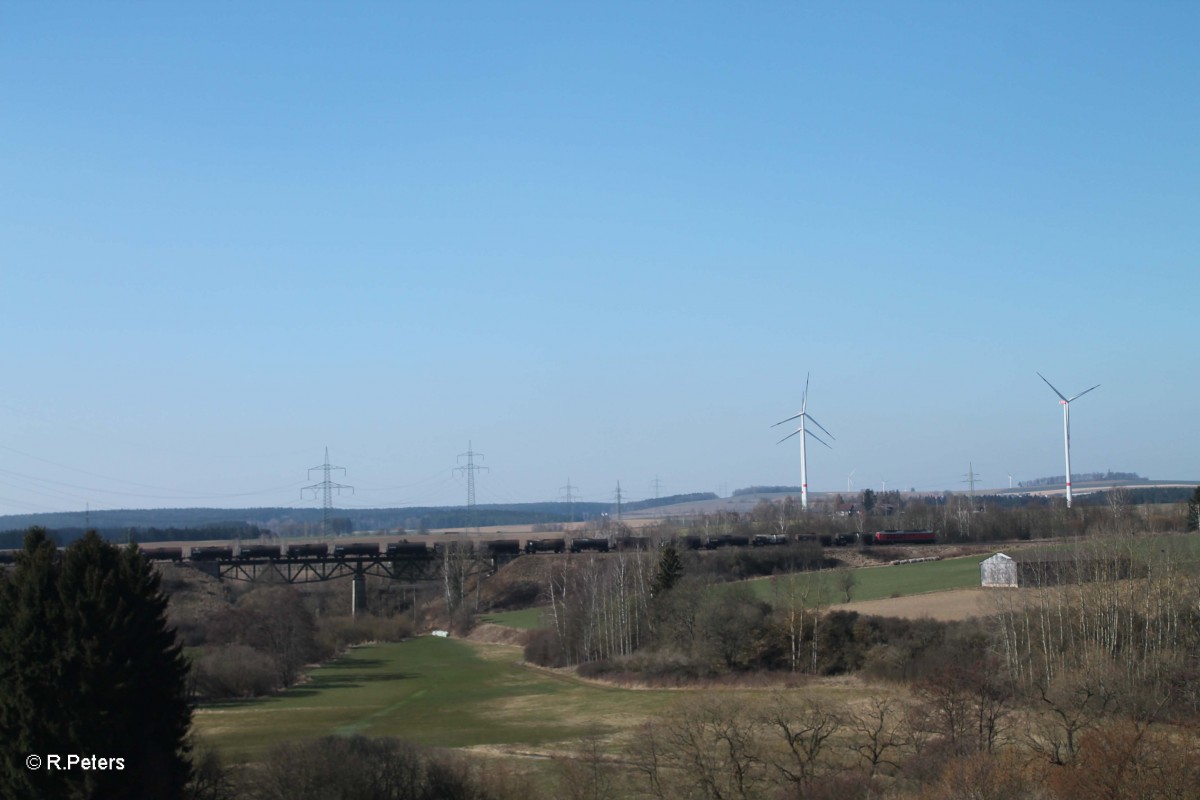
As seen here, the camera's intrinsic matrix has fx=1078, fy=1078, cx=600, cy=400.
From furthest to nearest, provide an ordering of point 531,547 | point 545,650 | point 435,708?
point 531,547, point 545,650, point 435,708

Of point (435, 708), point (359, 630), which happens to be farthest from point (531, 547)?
point (435, 708)

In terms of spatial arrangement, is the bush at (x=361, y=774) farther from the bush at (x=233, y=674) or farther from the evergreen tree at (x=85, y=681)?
the bush at (x=233, y=674)

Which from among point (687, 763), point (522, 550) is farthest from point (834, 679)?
point (522, 550)

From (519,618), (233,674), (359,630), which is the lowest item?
(359,630)

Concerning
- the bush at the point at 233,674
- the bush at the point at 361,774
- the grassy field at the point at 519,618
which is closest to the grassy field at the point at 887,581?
the grassy field at the point at 519,618

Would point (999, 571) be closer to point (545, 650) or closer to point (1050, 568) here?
point (1050, 568)

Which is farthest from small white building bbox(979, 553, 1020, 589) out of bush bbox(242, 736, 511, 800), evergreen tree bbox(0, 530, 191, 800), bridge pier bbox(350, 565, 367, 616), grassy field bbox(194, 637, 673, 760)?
bridge pier bbox(350, 565, 367, 616)

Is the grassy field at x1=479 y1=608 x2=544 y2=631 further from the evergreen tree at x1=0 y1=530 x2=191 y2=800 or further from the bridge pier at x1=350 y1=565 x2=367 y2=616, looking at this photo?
the evergreen tree at x1=0 y1=530 x2=191 y2=800
